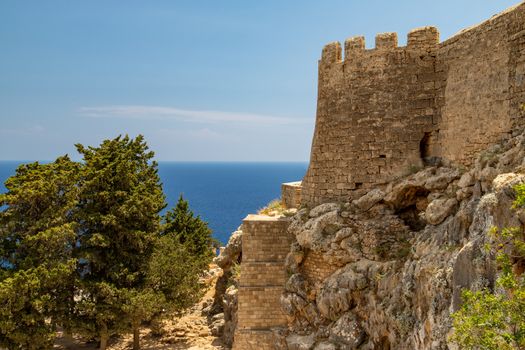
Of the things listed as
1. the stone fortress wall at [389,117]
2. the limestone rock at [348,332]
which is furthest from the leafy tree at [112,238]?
the limestone rock at [348,332]

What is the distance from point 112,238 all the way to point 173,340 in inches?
233

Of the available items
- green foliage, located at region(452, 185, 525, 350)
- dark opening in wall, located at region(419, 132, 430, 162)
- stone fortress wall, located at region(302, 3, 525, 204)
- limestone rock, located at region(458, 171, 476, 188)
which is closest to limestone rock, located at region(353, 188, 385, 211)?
stone fortress wall, located at region(302, 3, 525, 204)

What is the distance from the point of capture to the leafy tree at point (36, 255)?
1681 centimetres

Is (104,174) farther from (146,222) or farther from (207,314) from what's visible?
(207,314)

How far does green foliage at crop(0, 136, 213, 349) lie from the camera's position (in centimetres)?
1730

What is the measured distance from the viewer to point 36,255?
18.0m

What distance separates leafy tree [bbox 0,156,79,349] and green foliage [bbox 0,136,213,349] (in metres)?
0.04

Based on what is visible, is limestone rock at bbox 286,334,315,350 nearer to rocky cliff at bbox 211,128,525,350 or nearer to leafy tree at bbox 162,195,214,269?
rocky cliff at bbox 211,128,525,350

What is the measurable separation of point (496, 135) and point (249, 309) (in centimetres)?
959

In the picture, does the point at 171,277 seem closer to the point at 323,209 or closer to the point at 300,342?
the point at 300,342

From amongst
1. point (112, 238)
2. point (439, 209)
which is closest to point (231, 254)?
point (112, 238)

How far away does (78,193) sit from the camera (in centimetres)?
1948

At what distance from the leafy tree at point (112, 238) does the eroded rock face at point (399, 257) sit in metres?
7.21

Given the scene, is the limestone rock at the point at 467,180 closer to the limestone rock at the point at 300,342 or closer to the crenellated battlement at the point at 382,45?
the crenellated battlement at the point at 382,45
